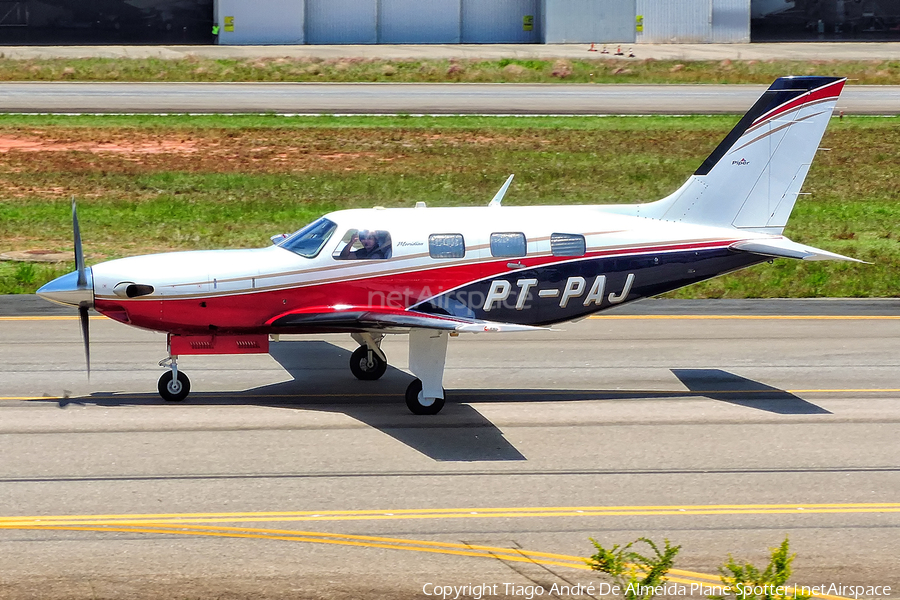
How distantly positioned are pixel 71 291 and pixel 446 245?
490 centimetres

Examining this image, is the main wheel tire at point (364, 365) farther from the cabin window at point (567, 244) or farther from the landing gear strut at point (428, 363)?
the cabin window at point (567, 244)

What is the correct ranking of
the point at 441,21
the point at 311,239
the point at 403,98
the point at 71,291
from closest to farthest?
the point at 71,291 → the point at 311,239 → the point at 403,98 → the point at 441,21

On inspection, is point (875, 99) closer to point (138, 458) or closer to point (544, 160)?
point (544, 160)

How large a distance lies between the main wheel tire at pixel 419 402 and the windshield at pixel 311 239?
87.9 inches

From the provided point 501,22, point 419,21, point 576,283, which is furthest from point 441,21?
point 576,283

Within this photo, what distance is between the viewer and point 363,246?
568 inches

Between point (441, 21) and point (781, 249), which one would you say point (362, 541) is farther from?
point (441, 21)

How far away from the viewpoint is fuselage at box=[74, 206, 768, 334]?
14117 mm

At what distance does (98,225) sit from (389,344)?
36.3ft

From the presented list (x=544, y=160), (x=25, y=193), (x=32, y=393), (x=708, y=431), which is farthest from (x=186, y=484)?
(x=544, y=160)

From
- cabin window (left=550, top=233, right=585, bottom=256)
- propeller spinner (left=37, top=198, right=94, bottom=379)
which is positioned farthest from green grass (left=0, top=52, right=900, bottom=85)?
propeller spinner (left=37, top=198, right=94, bottom=379)

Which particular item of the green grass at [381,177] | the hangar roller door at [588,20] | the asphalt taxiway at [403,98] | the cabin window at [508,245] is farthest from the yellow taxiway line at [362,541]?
the hangar roller door at [588,20]

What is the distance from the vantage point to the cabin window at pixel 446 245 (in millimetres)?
14641

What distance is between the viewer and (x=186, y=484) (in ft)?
38.6
